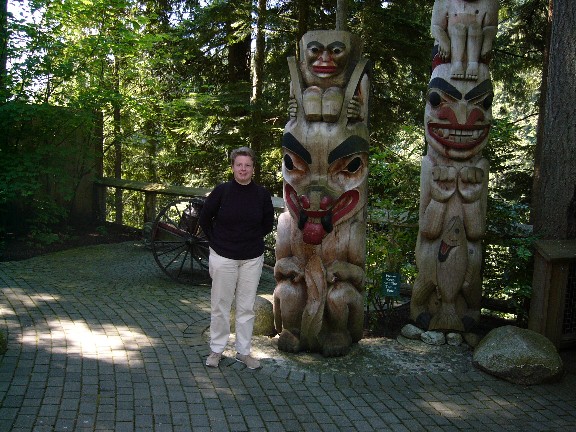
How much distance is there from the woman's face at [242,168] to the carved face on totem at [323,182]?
638mm

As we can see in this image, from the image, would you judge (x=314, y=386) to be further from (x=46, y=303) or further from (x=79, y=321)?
(x=46, y=303)

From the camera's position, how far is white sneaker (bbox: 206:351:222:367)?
4949 millimetres

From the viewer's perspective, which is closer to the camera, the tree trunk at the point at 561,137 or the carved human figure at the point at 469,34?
the carved human figure at the point at 469,34

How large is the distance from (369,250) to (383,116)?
6439 mm

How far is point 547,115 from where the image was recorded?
6531 millimetres

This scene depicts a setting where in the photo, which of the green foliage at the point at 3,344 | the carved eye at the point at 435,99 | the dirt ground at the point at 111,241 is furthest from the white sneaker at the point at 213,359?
the carved eye at the point at 435,99

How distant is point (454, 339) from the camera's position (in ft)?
19.2

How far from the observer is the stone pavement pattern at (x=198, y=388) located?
3.97 m

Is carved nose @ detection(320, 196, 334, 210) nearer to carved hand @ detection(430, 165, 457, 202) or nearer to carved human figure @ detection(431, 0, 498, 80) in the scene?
carved hand @ detection(430, 165, 457, 202)

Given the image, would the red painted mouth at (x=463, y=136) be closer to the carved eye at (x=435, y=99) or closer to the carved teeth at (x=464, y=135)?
the carved teeth at (x=464, y=135)

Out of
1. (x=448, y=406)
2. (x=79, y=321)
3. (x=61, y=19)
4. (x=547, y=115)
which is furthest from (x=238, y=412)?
(x=61, y=19)

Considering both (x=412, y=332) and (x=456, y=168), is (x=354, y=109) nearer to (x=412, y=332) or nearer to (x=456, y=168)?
(x=456, y=168)

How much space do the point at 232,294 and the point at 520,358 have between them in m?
2.62

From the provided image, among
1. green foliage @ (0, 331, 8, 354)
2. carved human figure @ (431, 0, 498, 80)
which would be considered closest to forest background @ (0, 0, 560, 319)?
carved human figure @ (431, 0, 498, 80)
